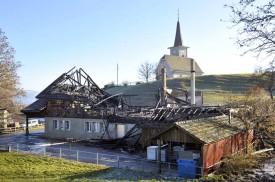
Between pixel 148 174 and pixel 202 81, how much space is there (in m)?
68.8

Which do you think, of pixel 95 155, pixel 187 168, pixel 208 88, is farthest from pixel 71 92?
A: pixel 208 88

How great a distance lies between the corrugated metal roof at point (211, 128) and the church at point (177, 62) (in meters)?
73.7

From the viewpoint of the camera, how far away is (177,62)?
102938 millimetres

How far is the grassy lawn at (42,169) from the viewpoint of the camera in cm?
2077

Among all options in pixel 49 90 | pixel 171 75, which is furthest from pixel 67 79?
pixel 171 75

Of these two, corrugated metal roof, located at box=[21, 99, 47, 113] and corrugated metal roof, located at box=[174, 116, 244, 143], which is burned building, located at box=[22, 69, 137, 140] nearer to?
corrugated metal roof, located at box=[21, 99, 47, 113]

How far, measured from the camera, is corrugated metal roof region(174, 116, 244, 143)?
20719mm

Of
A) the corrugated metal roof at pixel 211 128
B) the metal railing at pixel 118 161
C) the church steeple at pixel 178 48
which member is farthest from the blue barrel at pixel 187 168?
the church steeple at pixel 178 48

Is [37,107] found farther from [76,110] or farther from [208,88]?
[208,88]

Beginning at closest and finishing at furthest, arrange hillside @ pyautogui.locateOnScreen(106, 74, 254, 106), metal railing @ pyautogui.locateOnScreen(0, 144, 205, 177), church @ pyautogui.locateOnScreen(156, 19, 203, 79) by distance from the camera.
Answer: metal railing @ pyautogui.locateOnScreen(0, 144, 205, 177) < hillside @ pyautogui.locateOnScreen(106, 74, 254, 106) < church @ pyautogui.locateOnScreen(156, 19, 203, 79)

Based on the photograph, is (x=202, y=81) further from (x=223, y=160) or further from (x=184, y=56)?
(x=223, y=160)

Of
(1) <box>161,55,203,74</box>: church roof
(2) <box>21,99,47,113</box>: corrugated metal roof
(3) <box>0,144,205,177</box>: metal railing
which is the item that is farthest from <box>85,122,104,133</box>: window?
(1) <box>161,55,203,74</box>: church roof

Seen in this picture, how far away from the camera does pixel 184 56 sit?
367ft

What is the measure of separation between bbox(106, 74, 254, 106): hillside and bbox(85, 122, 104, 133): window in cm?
3081
